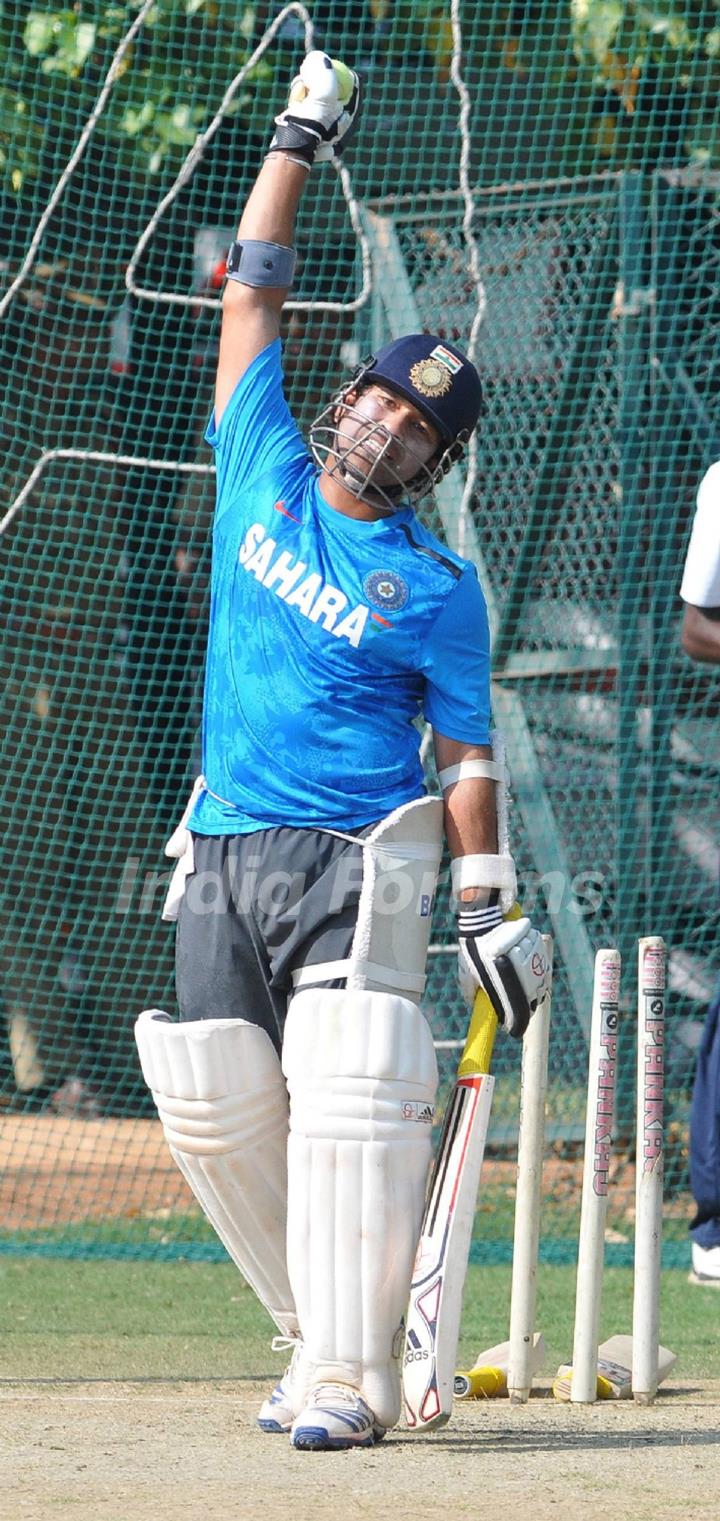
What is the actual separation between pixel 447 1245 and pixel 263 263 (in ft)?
5.26

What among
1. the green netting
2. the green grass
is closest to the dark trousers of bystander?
the green grass

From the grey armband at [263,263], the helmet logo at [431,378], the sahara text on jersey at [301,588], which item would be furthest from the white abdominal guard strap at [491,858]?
the grey armband at [263,263]

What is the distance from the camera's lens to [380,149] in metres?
7.73

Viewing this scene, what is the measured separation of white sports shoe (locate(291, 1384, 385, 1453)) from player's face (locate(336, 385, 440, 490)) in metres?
1.41

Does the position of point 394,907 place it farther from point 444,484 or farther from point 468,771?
point 444,484

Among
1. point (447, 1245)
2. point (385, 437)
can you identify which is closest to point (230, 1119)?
point (447, 1245)

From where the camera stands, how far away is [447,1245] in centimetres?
313

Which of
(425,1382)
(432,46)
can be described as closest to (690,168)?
(432,46)

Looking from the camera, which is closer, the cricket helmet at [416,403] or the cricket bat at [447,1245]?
the cricket bat at [447,1245]

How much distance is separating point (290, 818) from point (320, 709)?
0.18m

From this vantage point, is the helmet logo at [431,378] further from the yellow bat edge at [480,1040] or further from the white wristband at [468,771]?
the yellow bat edge at [480,1040]

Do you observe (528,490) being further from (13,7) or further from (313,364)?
(13,7)

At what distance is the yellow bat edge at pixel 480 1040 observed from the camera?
3.27 meters

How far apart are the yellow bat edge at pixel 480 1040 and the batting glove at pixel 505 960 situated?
0.06 ft
